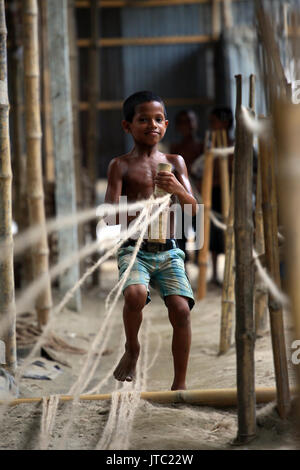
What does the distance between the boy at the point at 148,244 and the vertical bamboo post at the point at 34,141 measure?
151cm

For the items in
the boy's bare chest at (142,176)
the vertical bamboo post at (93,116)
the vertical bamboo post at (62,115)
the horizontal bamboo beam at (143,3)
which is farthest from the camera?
the horizontal bamboo beam at (143,3)

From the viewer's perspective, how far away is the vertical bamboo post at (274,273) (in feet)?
6.29

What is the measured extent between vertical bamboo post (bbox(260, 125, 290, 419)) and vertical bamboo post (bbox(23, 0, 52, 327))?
72.7 inches

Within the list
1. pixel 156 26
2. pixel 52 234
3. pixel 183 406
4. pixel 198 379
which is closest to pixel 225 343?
pixel 198 379

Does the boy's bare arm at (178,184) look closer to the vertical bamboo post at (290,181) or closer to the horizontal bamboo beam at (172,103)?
the vertical bamboo post at (290,181)

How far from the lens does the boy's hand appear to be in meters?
1.96

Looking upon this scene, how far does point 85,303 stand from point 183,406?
354cm

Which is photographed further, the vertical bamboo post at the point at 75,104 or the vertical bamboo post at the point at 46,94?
the vertical bamboo post at the point at 46,94

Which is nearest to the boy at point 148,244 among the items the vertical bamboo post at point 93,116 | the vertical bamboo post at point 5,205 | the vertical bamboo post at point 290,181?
the vertical bamboo post at point 290,181

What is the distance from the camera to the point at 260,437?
6.16 feet

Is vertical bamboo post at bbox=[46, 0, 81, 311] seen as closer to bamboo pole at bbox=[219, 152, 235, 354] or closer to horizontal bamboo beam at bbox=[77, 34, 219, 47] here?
bamboo pole at bbox=[219, 152, 235, 354]

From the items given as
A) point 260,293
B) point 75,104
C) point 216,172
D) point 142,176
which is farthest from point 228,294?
point 75,104

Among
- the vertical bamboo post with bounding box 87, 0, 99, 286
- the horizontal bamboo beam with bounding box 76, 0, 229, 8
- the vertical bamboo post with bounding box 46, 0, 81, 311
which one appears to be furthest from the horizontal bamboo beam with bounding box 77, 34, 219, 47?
the vertical bamboo post with bounding box 46, 0, 81, 311
